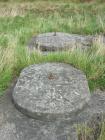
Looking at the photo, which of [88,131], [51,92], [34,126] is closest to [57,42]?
[51,92]

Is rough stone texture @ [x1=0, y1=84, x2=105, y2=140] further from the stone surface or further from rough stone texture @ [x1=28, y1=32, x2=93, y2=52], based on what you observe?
rough stone texture @ [x1=28, y1=32, x2=93, y2=52]

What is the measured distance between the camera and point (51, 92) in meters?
4.39

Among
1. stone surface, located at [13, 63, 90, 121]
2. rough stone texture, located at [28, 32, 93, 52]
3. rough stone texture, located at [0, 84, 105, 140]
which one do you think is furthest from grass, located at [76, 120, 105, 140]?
rough stone texture, located at [28, 32, 93, 52]

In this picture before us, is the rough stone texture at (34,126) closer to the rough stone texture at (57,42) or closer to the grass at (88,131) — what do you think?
the grass at (88,131)

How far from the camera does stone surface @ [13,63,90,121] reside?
405 cm

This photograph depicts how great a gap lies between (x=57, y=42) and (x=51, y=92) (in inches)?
116

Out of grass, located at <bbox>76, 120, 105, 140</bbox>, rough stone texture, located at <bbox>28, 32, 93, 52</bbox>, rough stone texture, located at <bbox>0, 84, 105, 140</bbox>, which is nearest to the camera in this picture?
grass, located at <bbox>76, 120, 105, 140</bbox>

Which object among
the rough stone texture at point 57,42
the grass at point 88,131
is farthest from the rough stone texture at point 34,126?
the rough stone texture at point 57,42

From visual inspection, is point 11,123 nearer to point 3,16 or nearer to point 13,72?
point 13,72

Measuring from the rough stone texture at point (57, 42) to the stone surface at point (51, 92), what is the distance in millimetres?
1661

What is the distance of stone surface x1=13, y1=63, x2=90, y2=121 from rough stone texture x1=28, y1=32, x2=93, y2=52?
1661mm

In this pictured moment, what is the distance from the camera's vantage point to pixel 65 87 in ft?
14.8

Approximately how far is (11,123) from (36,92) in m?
0.60

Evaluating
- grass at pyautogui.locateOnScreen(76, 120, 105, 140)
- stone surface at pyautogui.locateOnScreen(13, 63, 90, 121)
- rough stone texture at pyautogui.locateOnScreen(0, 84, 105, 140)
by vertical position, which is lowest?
rough stone texture at pyautogui.locateOnScreen(0, 84, 105, 140)
